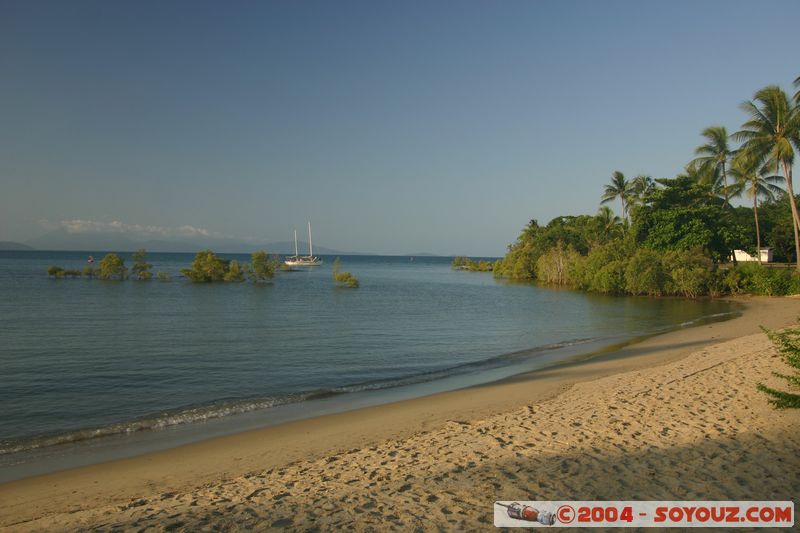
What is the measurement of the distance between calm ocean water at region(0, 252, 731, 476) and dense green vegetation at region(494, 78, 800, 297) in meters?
5.26

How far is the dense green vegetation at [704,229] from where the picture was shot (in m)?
38.8

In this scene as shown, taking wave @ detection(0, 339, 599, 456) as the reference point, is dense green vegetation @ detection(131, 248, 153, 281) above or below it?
above

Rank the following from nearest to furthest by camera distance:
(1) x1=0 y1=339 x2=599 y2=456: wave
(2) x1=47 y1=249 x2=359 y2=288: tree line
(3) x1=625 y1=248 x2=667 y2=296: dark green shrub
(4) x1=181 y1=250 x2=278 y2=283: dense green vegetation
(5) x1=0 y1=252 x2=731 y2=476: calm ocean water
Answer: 1. (1) x1=0 y1=339 x2=599 y2=456: wave
2. (5) x1=0 y1=252 x2=731 y2=476: calm ocean water
3. (3) x1=625 y1=248 x2=667 y2=296: dark green shrub
4. (2) x1=47 y1=249 x2=359 y2=288: tree line
5. (4) x1=181 y1=250 x2=278 y2=283: dense green vegetation

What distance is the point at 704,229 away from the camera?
50031mm

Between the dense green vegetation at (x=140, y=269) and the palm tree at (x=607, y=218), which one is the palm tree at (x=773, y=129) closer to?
Result: the palm tree at (x=607, y=218)

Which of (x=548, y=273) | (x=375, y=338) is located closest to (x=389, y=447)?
(x=375, y=338)

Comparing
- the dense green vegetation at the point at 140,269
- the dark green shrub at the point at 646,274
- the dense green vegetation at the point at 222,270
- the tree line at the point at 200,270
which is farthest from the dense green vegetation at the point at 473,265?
the dense green vegetation at the point at 140,269

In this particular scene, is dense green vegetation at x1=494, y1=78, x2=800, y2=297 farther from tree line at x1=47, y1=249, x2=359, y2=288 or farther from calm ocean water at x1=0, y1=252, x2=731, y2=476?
tree line at x1=47, y1=249, x2=359, y2=288

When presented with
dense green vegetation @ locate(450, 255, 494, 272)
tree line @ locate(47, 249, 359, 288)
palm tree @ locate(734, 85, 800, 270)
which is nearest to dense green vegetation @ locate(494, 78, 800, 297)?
palm tree @ locate(734, 85, 800, 270)

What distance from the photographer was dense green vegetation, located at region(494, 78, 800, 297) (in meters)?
38.8

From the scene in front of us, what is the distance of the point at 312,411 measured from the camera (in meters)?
12.5

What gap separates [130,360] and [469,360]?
12056 mm

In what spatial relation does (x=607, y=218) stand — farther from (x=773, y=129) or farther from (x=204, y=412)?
(x=204, y=412)

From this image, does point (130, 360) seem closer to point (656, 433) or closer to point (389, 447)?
point (389, 447)
